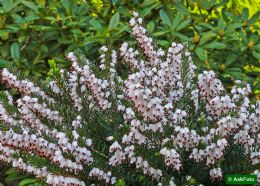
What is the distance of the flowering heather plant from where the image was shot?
10.6 ft

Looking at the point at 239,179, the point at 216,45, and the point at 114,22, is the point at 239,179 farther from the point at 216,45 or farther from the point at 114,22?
the point at 114,22

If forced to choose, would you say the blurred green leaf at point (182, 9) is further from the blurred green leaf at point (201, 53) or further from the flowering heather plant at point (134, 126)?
the flowering heather plant at point (134, 126)

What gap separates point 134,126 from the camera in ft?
10.6

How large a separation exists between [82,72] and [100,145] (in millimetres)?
463

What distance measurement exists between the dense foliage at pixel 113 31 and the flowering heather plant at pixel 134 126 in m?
0.94

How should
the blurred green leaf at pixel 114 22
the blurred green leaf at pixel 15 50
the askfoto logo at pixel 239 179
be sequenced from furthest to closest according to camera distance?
the blurred green leaf at pixel 15 50 → the blurred green leaf at pixel 114 22 → the askfoto logo at pixel 239 179

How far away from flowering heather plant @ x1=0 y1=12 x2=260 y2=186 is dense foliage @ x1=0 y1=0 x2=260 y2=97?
94 cm

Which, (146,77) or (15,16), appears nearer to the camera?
(146,77)

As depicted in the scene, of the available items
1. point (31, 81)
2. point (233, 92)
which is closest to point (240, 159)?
point (233, 92)

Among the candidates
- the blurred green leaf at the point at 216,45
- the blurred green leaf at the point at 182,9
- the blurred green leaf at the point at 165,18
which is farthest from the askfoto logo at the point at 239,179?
the blurred green leaf at the point at 182,9

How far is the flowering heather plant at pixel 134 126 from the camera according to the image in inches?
127

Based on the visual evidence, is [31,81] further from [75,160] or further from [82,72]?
[75,160]

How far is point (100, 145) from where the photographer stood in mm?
3598

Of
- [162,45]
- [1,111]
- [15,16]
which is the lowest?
[1,111]
